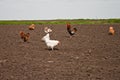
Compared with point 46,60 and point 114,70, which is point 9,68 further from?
point 114,70

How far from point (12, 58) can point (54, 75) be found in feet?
12.2

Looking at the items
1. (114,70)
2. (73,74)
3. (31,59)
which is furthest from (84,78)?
(31,59)

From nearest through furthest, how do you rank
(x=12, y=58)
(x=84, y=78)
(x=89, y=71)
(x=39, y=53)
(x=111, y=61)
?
(x=84, y=78) < (x=89, y=71) < (x=111, y=61) < (x=12, y=58) < (x=39, y=53)

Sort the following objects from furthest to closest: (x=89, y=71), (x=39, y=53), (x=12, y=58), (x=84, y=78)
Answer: (x=39, y=53), (x=12, y=58), (x=89, y=71), (x=84, y=78)

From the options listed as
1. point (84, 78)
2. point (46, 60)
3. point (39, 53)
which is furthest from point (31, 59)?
point (84, 78)

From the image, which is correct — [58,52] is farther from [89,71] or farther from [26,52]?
[89,71]

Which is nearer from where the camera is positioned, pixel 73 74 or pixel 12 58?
pixel 73 74

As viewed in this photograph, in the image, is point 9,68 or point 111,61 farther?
point 111,61

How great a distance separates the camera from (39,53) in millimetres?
14266

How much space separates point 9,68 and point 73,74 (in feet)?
7.61

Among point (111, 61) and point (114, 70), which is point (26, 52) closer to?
point (111, 61)

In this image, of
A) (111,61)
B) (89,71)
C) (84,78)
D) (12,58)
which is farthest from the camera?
(12,58)

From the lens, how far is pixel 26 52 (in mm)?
14680

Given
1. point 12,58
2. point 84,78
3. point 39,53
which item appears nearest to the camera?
point 84,78
